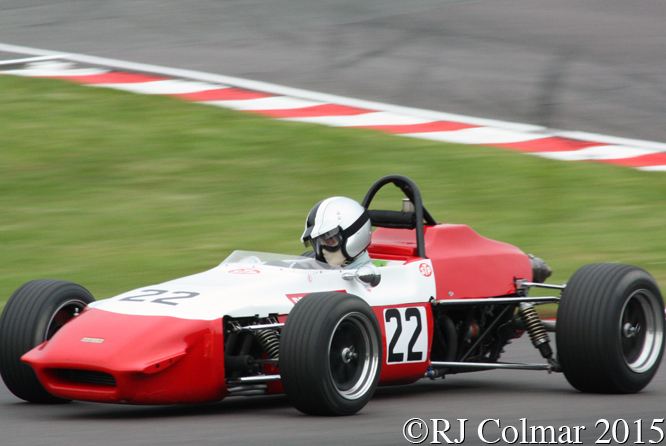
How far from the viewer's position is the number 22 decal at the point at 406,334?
592 cm

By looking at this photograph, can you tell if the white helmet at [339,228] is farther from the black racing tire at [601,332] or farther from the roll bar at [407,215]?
the black racing tire at [601,332]

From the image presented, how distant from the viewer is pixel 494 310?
692 centimetres

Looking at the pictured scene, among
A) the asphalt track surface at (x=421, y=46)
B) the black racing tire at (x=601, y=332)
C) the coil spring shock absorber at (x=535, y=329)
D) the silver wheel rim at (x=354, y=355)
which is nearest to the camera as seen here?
the silver wheel rim at (x=354, y=355)

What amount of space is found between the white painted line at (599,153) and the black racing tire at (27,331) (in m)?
8.20

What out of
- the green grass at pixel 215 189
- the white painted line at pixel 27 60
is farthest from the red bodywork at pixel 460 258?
the white painted line at pixel 27 60

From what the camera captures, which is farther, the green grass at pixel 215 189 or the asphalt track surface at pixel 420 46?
the asphalt track surface at pixel 420 46

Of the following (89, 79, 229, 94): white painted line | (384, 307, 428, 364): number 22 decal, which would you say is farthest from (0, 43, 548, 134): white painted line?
(384, 307, 428, 364): number 22 decal

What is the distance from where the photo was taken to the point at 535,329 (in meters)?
6.58

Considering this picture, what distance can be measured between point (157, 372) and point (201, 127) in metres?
8.72

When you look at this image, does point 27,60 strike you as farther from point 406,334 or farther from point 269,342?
point 269,342

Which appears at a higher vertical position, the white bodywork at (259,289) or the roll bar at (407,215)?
the roll bar at (407,215)

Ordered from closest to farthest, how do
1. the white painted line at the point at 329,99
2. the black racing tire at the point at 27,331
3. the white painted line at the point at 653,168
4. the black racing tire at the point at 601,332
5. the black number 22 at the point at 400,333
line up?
the black racing tire at the point at 27,331 → the black number 22 at the point at 400,333 → the black racing tire at the point at 601,332 → the white painted line at the point at 653,168 → the white painted line at the point at 329,99

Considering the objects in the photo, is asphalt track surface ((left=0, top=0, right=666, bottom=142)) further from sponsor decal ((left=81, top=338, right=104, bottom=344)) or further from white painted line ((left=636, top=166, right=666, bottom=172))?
sponsor decal ((left=81, top=338, right=104, bottom=344))

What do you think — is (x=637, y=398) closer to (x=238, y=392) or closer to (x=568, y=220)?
(x=238, y=392)
